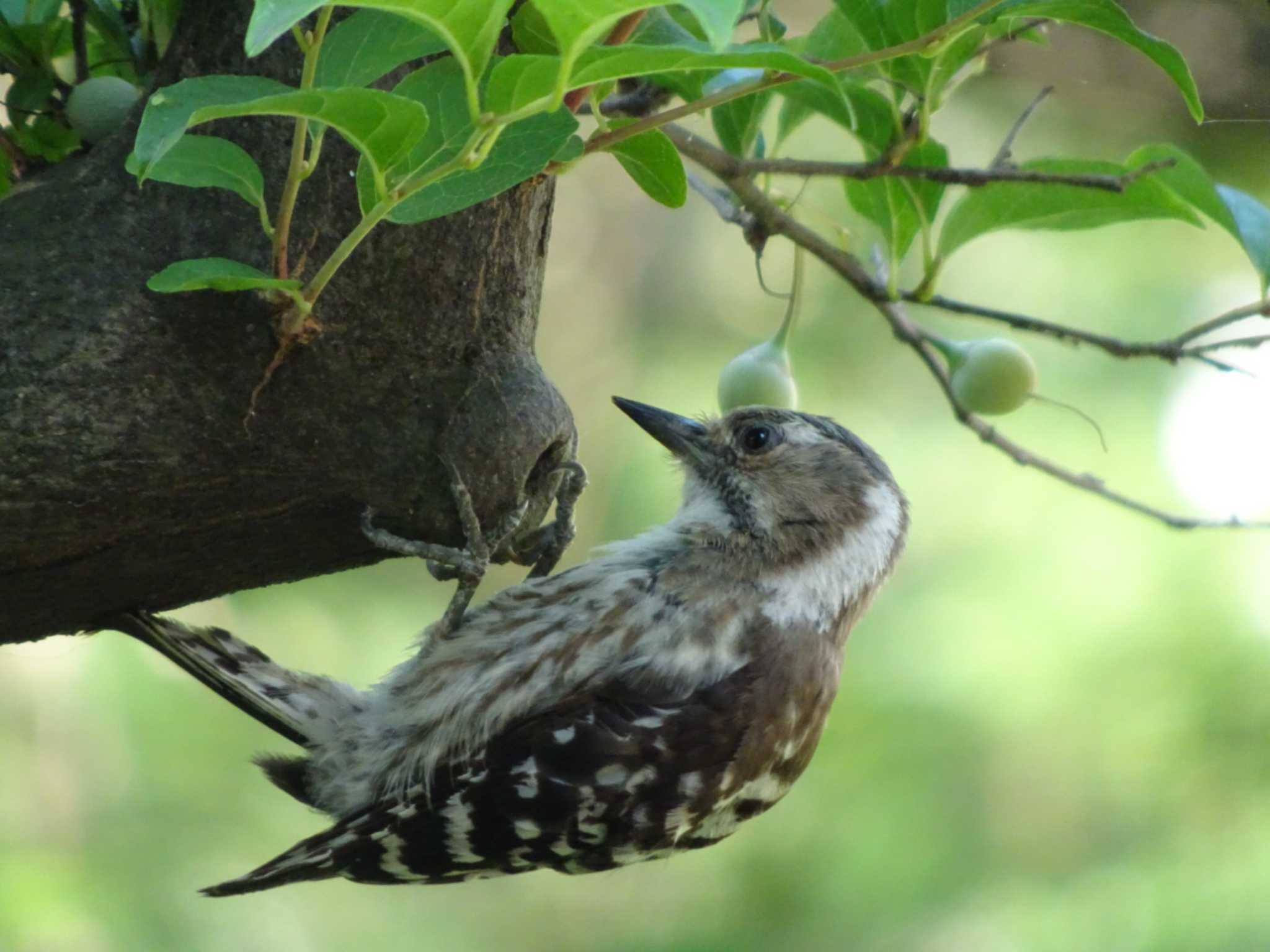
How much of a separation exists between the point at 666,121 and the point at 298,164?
1.13 ft

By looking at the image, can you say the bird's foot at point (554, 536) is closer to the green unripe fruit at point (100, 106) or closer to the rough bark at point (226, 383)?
the rough bark at point (226, 383)

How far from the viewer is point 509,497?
1575 mm

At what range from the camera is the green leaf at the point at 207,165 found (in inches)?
43.3

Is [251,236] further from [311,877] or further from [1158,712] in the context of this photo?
[1158,712]

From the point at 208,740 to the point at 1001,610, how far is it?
76.6 inches

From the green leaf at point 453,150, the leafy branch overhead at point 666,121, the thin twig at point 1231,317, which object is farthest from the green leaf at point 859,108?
the green leaf at point 453,150

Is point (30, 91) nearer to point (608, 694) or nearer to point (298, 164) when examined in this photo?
point (298, 164)

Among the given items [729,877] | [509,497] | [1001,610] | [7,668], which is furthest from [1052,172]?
[7,668]

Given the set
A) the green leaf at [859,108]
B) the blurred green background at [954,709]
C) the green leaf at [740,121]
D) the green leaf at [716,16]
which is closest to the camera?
the green leaf at [716,16]

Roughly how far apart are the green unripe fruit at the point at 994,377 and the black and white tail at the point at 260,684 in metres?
1.02

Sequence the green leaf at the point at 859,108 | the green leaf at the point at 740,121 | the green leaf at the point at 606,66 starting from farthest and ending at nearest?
the green leaf at the point at 740,121 < the green leaf at the point at 859,108 < the green leaf at the point at 606,66

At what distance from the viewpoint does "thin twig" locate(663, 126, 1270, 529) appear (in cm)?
172

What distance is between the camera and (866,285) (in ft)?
5.85

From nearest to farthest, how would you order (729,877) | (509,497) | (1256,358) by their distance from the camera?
1. (509,497)
2. (1256,358)
3. (729,877)
